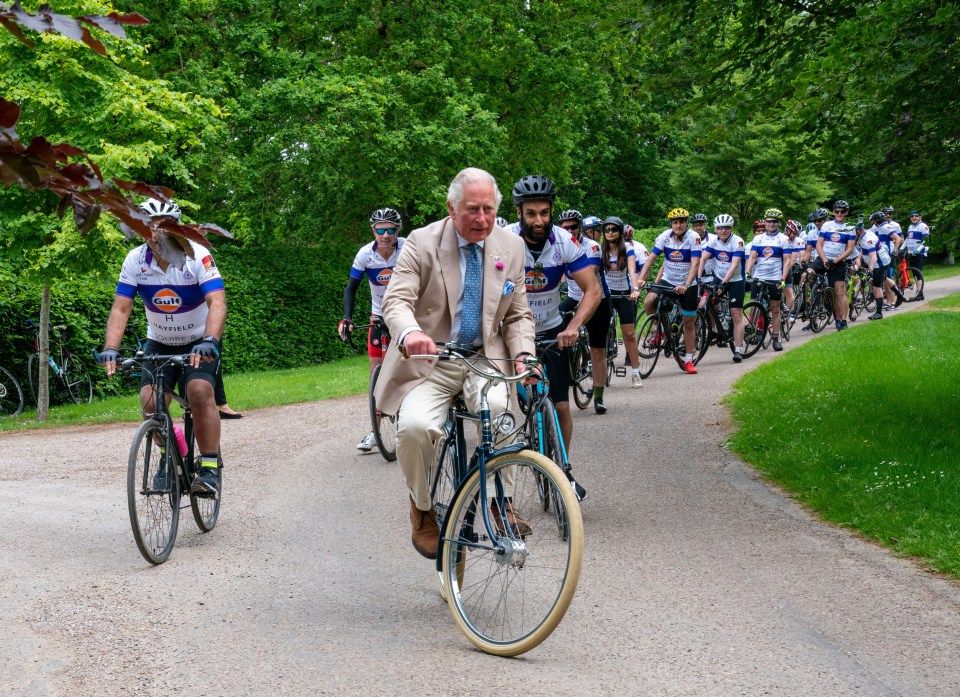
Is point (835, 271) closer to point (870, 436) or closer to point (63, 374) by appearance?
point (870, 436)

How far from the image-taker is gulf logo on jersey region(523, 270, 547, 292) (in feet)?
25.4

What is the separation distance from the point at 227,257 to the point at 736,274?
1071cm

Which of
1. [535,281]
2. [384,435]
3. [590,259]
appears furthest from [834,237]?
[590,259]

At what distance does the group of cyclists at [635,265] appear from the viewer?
24.1ft

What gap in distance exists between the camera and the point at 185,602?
5605 millimetres

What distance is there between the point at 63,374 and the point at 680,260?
9.51 m

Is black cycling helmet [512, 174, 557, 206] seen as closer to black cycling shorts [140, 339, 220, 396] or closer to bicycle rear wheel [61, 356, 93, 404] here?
black cycling shorts [140, 339, 220, 396]

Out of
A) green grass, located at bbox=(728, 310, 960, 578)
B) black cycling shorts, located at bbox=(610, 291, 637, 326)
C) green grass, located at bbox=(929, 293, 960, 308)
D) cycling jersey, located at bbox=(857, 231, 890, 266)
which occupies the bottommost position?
green grass, located at bbox=(728, 310, 960, 578)

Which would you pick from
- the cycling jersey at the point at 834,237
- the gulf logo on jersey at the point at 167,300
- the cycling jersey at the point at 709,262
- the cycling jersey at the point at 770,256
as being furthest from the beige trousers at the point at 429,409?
the cycling jersey at the point at 834,237

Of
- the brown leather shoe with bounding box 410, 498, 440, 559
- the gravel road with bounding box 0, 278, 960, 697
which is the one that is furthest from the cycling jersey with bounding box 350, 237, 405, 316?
the brown leather shoe with bounding box 410, 498, 440, 559

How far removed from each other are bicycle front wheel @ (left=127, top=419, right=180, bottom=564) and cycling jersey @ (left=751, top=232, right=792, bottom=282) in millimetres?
13271

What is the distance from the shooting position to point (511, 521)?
4.79 m

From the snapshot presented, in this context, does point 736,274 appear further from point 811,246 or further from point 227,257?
point 227,257

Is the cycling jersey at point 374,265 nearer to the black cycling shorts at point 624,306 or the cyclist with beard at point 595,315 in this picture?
the cyclist with beard at point 595,315
